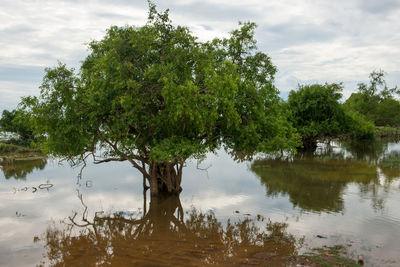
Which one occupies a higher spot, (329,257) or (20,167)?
(20,167)

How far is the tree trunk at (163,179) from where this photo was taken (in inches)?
863

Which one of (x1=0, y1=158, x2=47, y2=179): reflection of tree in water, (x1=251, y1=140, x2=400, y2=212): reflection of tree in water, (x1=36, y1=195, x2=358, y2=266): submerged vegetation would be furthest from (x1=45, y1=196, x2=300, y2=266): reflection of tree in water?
(x1=0, y1=158, x2=47, y2=179): reflection of tree in water

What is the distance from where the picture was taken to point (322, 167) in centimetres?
3438

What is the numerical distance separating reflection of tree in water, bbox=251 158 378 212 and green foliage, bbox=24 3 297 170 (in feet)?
13.3

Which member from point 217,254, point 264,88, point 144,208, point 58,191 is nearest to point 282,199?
point 264,88

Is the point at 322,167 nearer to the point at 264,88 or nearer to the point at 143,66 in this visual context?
the point at 264,88

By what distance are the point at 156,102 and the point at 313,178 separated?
53.3 ft

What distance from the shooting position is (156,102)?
19.2m

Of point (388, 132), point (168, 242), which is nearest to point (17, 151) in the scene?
point (168, 242)

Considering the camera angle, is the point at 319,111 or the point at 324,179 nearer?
the point at 324,179

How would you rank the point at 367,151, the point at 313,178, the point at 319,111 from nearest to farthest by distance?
the point at 313,178, the point at 319,111, the point at 367,151

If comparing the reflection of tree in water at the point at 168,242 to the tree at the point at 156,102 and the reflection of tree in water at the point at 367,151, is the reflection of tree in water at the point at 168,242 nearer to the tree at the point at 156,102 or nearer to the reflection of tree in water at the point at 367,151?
the tree at the point at 156,102

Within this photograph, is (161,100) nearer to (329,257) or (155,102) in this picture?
(155,102)

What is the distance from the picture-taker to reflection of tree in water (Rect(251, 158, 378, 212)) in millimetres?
21109
